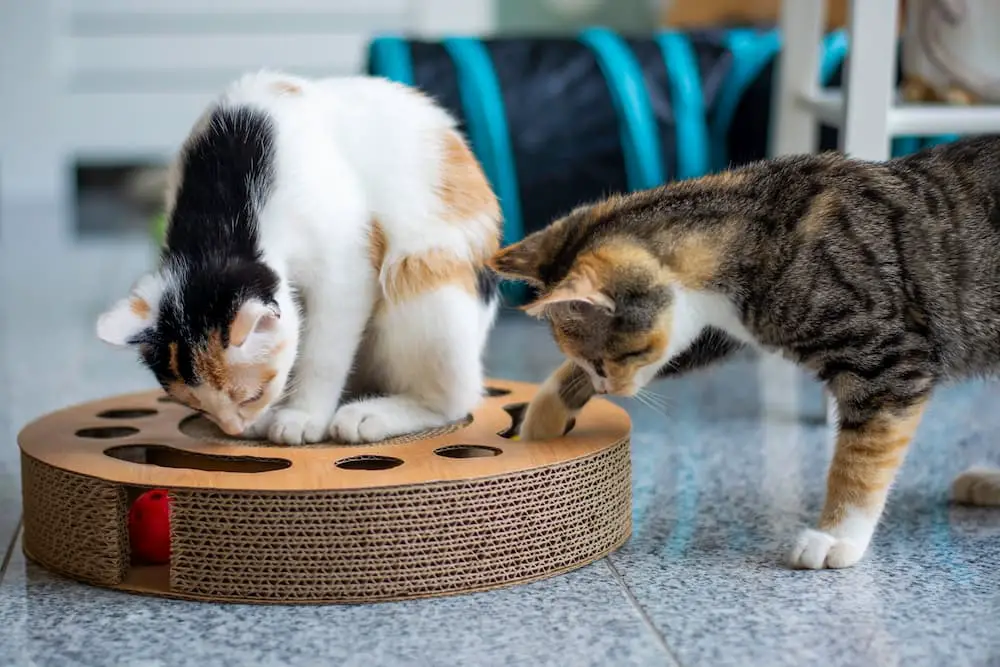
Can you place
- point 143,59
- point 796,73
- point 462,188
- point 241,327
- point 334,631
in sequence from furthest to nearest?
point 143,59, point 796,73, point 462,188, point 241,327, point 334,631

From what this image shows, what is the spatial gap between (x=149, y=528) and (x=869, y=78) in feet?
4.68

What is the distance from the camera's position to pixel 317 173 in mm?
1652

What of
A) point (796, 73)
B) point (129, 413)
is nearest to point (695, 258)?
point (129, 413)

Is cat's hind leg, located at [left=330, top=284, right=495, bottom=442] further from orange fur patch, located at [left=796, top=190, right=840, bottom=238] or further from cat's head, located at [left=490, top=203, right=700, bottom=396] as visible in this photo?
orange fur patch, located at [left=796, top=190, right=840, bottom=238]

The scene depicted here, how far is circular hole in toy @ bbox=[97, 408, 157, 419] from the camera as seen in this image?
6.07 feet

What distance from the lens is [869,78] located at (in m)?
2.20

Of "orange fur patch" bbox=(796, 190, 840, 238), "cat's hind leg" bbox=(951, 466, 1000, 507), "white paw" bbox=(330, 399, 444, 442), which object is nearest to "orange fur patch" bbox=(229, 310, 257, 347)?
"white paw" bbox=(330, 399, 444, 442)

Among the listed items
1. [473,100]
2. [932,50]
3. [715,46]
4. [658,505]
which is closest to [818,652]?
[658,505]

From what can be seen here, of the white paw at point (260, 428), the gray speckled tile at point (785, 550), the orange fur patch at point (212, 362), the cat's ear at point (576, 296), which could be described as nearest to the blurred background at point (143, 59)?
the gray speckled tile at point (785, 550)

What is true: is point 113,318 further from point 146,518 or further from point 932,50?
point 932,50

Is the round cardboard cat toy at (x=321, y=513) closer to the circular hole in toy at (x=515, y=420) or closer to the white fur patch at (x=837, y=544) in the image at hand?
the circular hole in toy at (x=515, y=420)

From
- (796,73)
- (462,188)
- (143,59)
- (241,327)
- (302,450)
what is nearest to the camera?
(241,327)

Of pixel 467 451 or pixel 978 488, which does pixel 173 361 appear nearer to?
pixel 467 451

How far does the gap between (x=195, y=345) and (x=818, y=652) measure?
0.81m
